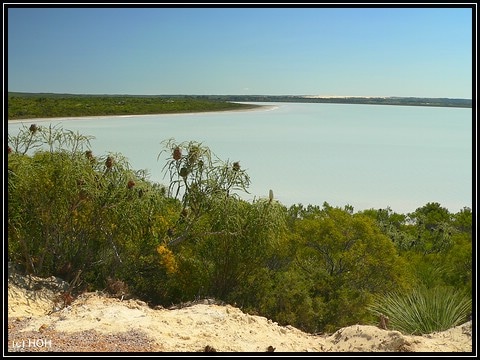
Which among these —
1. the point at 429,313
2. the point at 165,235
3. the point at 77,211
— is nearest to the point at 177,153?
the point at 165,235

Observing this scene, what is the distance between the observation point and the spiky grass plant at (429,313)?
687 cm

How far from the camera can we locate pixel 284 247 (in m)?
11.5

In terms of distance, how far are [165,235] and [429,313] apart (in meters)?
5.00

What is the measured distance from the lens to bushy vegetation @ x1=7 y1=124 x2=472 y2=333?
8609 mm

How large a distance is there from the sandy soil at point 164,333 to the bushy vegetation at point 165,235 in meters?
1.14

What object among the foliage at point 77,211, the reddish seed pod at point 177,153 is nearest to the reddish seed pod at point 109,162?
the foliage at point 77,211

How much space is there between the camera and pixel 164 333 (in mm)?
6387

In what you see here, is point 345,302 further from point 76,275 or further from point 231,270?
point 76,275

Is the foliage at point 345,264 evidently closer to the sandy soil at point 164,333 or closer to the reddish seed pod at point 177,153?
the sandy soil at point 164,333

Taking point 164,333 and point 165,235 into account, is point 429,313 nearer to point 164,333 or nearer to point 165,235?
point 164,333
